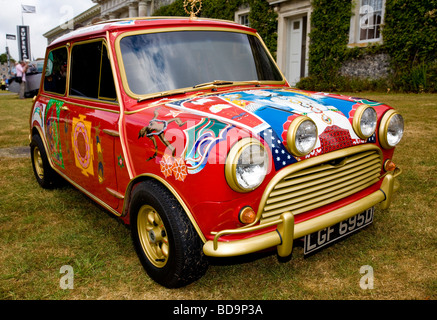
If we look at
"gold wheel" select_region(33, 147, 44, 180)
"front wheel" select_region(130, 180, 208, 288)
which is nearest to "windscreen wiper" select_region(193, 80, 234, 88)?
"front wheel" select_region(130, 180, 208, 288)

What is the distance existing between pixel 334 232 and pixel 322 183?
1.17 feet

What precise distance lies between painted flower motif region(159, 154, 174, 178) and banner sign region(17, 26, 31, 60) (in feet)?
116

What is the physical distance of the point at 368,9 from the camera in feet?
35.2

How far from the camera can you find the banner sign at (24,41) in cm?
3238

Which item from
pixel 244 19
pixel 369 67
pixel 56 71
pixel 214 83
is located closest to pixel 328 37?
pixel 369 67

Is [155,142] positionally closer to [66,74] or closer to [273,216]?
[273,216]

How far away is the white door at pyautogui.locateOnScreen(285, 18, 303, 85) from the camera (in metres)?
13.0

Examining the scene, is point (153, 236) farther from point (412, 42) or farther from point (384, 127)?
point (412, 42)

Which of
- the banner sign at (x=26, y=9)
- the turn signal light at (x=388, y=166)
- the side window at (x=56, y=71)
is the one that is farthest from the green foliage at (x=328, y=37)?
the banner sign at (x=26, y=9)

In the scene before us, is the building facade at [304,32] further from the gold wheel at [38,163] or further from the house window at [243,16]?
the gold wheel at [38,163]

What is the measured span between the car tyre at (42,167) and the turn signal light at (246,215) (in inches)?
114

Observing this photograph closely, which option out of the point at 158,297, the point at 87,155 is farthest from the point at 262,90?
the point at 158,297

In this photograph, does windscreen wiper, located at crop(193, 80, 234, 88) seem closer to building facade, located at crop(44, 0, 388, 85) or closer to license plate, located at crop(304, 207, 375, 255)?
license plate, located at crop(304, 207, 375, 255)

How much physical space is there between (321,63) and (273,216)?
10978 millimetres
